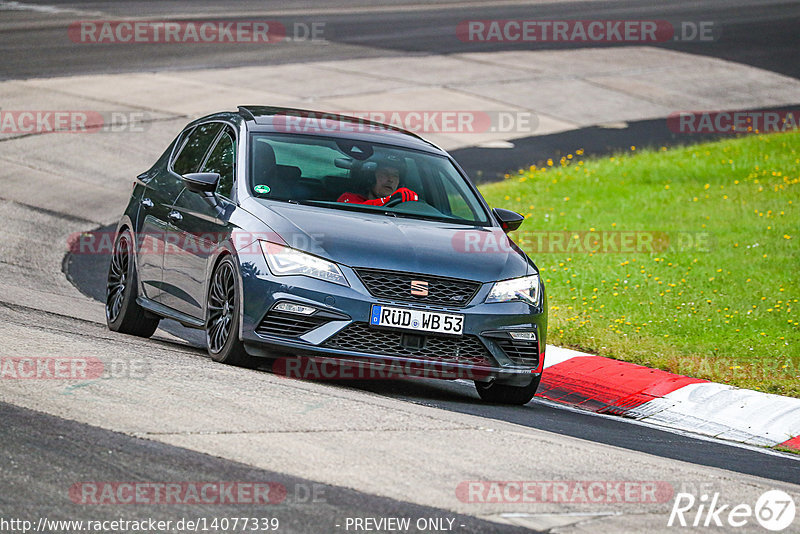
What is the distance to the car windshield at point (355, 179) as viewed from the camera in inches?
331

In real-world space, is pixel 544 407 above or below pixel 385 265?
below

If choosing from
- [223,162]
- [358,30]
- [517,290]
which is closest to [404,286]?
[517,290]

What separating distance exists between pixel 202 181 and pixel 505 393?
8.28 feet

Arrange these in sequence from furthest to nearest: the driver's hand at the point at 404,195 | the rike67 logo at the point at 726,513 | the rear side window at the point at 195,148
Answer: the rear side window at the point at 195,148 → the driver's hand at the point at 404,195 → the rike67 logo at the point at 726,513

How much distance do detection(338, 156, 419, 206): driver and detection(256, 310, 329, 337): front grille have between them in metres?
1.29

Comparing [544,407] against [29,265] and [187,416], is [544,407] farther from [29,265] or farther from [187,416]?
[29,265]

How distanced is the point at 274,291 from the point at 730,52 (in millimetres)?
27687

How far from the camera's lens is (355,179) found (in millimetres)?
8695

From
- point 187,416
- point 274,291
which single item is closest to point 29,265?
point 274,291

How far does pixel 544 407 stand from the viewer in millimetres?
8688

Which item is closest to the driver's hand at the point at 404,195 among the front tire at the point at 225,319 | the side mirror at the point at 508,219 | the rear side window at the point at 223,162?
the side mirror at the point at 508,219

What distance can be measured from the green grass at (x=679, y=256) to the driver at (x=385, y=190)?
8.44 feet

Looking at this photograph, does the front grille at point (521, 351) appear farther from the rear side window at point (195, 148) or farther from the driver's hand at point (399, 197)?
the rear side window at point (195, 148)

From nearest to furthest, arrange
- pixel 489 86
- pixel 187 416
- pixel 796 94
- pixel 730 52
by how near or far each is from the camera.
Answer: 1. pixel 187 416
2. pixel 489 86
3. pixel 796 94
4. pixel 730 52
